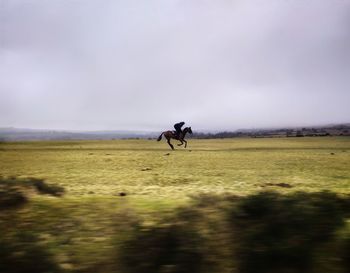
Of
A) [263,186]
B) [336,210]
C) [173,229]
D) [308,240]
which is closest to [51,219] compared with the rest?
[173,229]

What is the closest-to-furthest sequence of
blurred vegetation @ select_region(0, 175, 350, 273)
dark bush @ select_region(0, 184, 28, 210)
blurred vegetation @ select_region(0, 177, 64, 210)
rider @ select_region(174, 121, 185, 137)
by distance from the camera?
blurred vegetation @ select_region(0, 175, 350, 273) < dark bush @ select_region(0, 184, 28, 210) < blurred vegetation @ select_region(0, 177, 64, 210) < rider @ select_region(174, 121, 185, 137)

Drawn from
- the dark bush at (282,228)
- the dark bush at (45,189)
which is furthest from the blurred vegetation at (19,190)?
the dark bush at (282,228)

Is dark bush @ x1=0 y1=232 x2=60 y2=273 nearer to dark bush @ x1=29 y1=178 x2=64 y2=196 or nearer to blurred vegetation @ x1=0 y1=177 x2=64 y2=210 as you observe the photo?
blurred vegetation @ x1=0 y1=177 x2=64 y2=210

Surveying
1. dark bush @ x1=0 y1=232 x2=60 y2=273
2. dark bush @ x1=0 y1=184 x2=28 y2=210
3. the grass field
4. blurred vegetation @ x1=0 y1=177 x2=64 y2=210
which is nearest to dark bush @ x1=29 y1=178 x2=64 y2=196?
blurred vegetation @ x1=0 y1=177 x2=64 y2=210

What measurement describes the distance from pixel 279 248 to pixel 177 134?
123ft

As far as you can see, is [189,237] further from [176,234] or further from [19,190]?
[19,190]

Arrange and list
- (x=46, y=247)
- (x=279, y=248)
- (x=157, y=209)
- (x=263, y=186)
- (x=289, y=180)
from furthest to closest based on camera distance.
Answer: (x=289, y=180), (x=263, y=186), (x=157, y=209), (x=46, y=247), (x=279, y=248)

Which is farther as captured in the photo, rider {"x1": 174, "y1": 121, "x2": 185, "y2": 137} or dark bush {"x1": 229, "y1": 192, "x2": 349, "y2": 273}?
rider {"x1": 174, "y1": 121, "x2": 185, "y2": 137}

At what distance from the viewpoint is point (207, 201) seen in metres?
7.21

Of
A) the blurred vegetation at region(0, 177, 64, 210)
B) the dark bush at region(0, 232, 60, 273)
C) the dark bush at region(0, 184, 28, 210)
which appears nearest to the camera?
the dark bush at region(0, 232, 60, 273)

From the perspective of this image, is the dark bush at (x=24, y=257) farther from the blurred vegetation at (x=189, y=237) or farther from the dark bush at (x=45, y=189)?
the dark bush at (x=45, y=189)

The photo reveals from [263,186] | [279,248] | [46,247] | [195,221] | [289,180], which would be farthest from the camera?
[289,180]

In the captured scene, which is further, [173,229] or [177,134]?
[177,134]

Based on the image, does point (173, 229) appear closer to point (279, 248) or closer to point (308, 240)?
point (279, 248)
